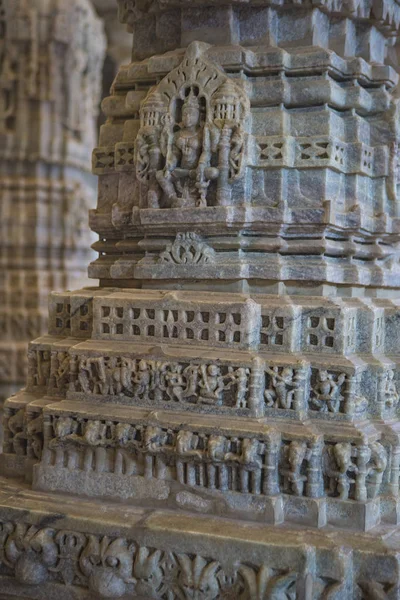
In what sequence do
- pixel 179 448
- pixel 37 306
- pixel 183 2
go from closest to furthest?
pixel 179 448, pixel 183 2, pixel 37 306

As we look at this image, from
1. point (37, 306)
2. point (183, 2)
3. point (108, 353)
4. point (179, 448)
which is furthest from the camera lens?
point (37, 306)

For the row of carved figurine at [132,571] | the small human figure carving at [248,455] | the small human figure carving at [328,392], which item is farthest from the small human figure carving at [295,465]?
the row of carved figurine at [132,571]

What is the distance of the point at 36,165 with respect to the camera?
10367 mm

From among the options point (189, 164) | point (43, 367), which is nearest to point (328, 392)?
point (189, 164)

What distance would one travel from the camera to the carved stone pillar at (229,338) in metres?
3.65

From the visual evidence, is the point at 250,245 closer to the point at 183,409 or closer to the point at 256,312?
the point at 256,312

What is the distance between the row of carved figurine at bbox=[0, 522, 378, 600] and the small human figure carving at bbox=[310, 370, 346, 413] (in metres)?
0.77

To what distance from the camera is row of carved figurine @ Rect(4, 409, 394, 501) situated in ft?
12.0

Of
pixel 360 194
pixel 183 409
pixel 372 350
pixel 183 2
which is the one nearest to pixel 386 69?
pixel 360 194

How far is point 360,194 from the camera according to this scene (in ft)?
14.2

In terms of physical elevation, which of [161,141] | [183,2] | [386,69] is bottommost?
[161,141]

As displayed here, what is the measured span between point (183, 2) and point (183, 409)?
2255mm

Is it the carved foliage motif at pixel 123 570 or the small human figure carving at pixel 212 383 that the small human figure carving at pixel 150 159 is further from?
the carved foliage motif at pixel 123 570

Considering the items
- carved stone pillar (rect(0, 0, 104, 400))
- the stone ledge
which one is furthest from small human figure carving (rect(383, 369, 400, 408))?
carved stone pillar (rect(0, 0, 104, 400))
